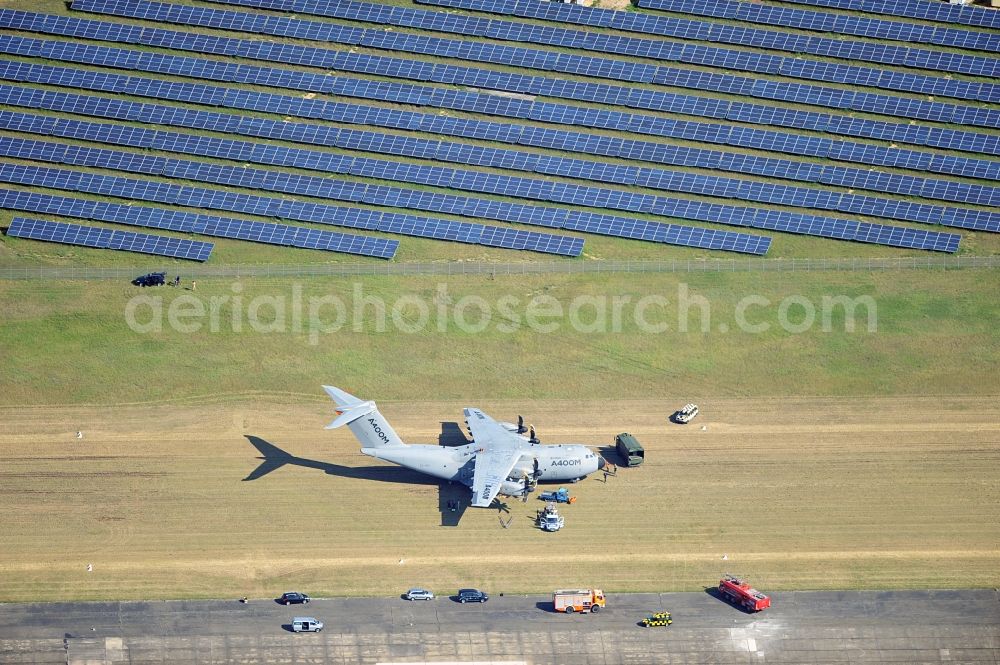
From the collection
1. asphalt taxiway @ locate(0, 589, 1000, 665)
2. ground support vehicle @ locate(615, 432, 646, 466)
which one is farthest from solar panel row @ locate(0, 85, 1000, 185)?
asphalt taxiway @ locate(0, 589, 1000, 665)

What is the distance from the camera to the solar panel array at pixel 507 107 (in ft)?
574

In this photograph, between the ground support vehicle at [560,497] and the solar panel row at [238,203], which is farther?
the solar panel row at [238,203]

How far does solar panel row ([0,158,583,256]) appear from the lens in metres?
168

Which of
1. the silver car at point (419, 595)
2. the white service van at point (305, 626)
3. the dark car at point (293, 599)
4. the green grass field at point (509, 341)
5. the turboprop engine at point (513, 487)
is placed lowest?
the white service van at point (305, 626)

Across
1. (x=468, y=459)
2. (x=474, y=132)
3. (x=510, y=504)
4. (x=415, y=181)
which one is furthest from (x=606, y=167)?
(x=510, y=504)

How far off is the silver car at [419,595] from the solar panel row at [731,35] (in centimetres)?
7406

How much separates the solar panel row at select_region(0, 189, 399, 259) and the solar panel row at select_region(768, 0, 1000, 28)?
59.6m

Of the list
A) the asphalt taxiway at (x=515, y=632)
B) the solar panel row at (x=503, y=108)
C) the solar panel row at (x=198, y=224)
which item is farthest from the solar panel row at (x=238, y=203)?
the asphalt taxiway at (x=515, y=632)

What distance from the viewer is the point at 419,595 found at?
13800 cm

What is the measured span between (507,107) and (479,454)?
49.1m

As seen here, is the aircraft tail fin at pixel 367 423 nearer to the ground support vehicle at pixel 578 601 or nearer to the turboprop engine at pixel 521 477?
the turboprop engine at pixel 521 477

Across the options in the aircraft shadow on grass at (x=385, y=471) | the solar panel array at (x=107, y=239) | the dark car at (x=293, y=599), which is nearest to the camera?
the dark car at (x=293, y=599)

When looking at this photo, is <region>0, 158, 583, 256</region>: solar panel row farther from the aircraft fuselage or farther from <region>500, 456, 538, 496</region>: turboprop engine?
<region>500, 456, 538, 496</region>: turboprop engine

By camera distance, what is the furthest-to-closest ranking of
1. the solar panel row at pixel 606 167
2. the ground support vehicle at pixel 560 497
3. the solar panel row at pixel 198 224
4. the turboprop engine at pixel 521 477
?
the solar panel row at pixel 606 167 < the solar panel row at pixel 198 224 < the ground support vehicle at pixel 560 497 < the turboprop engine at pixel 521 477
